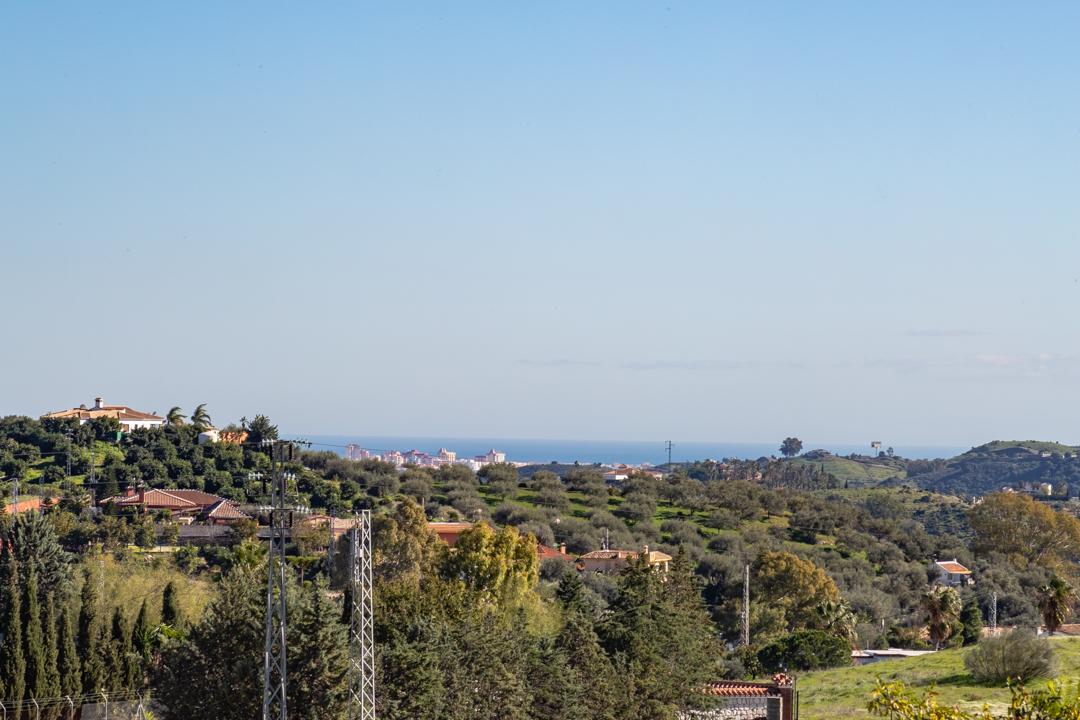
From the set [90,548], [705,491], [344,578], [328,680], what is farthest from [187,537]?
[705,491]

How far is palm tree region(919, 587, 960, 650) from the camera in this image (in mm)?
58312

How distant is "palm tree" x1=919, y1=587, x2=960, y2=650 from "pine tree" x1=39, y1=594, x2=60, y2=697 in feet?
142

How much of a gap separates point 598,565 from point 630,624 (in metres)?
40.3

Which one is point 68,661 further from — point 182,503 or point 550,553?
point 182,503

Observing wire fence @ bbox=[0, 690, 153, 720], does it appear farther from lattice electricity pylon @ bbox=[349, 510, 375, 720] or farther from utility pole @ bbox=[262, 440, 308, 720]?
utility pole @ bbox=[262, 440, 308, 720]

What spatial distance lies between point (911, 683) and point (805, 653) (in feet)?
32.1

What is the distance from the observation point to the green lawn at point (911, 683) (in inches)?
1481

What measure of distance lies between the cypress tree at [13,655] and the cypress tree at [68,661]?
5.14 ft

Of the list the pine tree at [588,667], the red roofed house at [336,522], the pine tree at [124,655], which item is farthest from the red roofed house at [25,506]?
the pine tree at [588,667]

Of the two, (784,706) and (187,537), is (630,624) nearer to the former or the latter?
(784,706)

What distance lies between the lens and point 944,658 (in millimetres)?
49594

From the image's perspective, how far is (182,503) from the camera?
86.6 m

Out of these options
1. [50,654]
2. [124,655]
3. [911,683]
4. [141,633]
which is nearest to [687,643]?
[911,683]

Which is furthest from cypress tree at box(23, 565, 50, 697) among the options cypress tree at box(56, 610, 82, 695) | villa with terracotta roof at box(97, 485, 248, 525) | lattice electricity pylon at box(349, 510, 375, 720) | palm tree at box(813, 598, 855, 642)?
villa with terracotta roof at box(97, 485, 248, 525)
